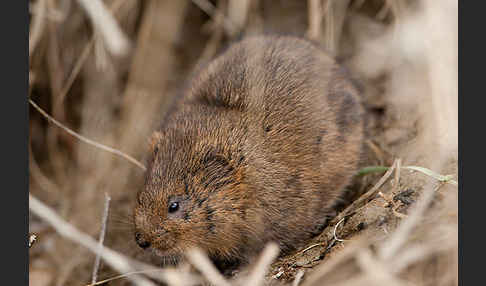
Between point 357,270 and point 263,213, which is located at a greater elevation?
point 263,213

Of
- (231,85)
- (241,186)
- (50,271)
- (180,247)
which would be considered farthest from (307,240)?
(50,271)

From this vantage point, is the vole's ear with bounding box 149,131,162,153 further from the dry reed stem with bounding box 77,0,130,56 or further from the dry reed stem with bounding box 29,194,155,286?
the dry reed stem with bounding box 29,194,155,286

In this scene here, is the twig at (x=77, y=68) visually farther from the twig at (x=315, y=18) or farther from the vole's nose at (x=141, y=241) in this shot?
the vole's nose at (x=141, y=241)

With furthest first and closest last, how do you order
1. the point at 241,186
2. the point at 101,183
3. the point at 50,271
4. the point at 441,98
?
1. the point at 101,183
2. the point at 50,271
3. the point at 241,186
4. the point at 441,98

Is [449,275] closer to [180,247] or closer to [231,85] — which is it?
[180,247]

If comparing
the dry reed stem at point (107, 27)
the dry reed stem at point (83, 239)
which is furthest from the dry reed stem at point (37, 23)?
the dry reed stem at point (83, 239)

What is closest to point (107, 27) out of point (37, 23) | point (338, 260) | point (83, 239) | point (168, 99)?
point (83, 239)

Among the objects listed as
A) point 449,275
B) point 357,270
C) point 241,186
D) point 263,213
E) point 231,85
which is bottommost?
point 449,275

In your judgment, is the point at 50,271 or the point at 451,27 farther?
the point at 50,271
